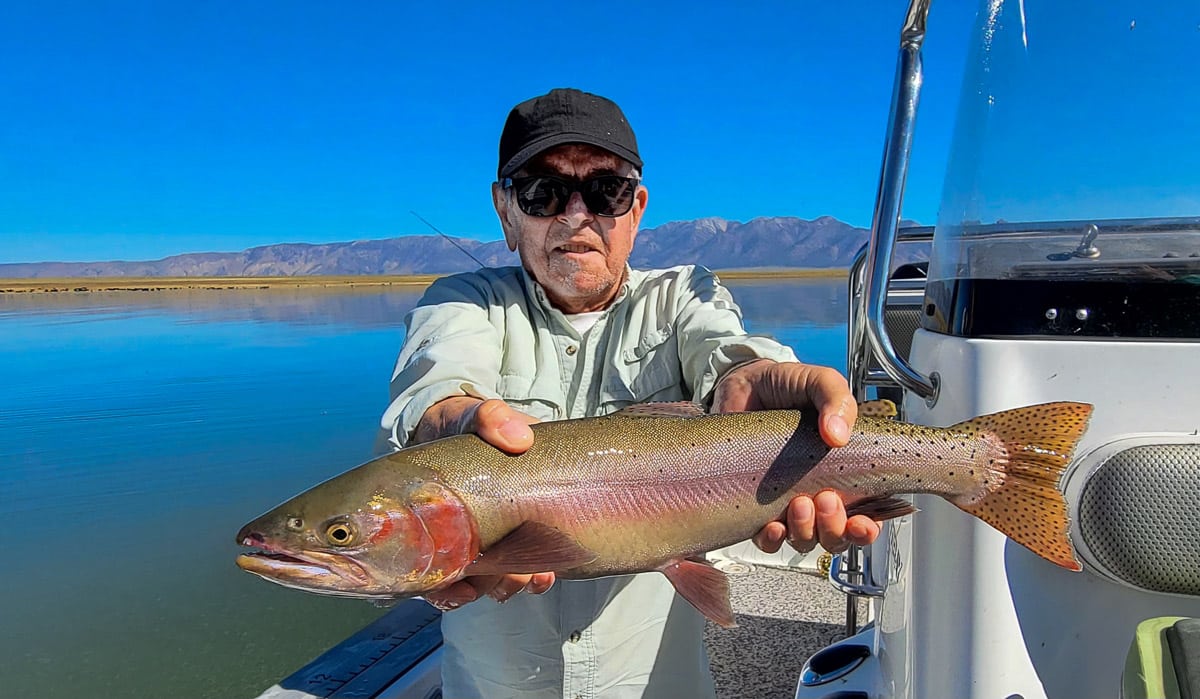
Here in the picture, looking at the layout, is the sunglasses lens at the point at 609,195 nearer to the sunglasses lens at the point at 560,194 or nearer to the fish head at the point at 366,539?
the sunglasses lens at the point at 560,194

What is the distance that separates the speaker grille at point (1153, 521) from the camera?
191cm

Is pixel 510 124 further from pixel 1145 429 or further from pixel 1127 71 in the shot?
pixel 1145 429

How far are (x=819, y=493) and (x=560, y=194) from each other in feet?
5.18

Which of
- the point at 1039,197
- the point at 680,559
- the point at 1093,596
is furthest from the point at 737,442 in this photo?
the point at 1039,197

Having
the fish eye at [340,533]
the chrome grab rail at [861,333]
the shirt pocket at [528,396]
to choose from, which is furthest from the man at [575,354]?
the fish eye at [340,533]

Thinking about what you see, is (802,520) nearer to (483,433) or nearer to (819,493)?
(819,493)

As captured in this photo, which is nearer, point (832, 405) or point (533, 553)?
point (533, 553)

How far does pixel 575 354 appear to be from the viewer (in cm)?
320

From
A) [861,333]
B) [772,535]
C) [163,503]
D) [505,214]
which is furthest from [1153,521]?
[163,503]

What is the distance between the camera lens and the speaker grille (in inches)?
75.0

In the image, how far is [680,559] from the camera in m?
2.46

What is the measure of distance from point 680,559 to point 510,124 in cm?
192

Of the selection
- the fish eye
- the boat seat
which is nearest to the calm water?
the boat seat

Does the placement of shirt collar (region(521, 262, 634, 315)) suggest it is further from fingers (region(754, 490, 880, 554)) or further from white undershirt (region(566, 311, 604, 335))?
fingers (region(754, 490, 880, 554))
